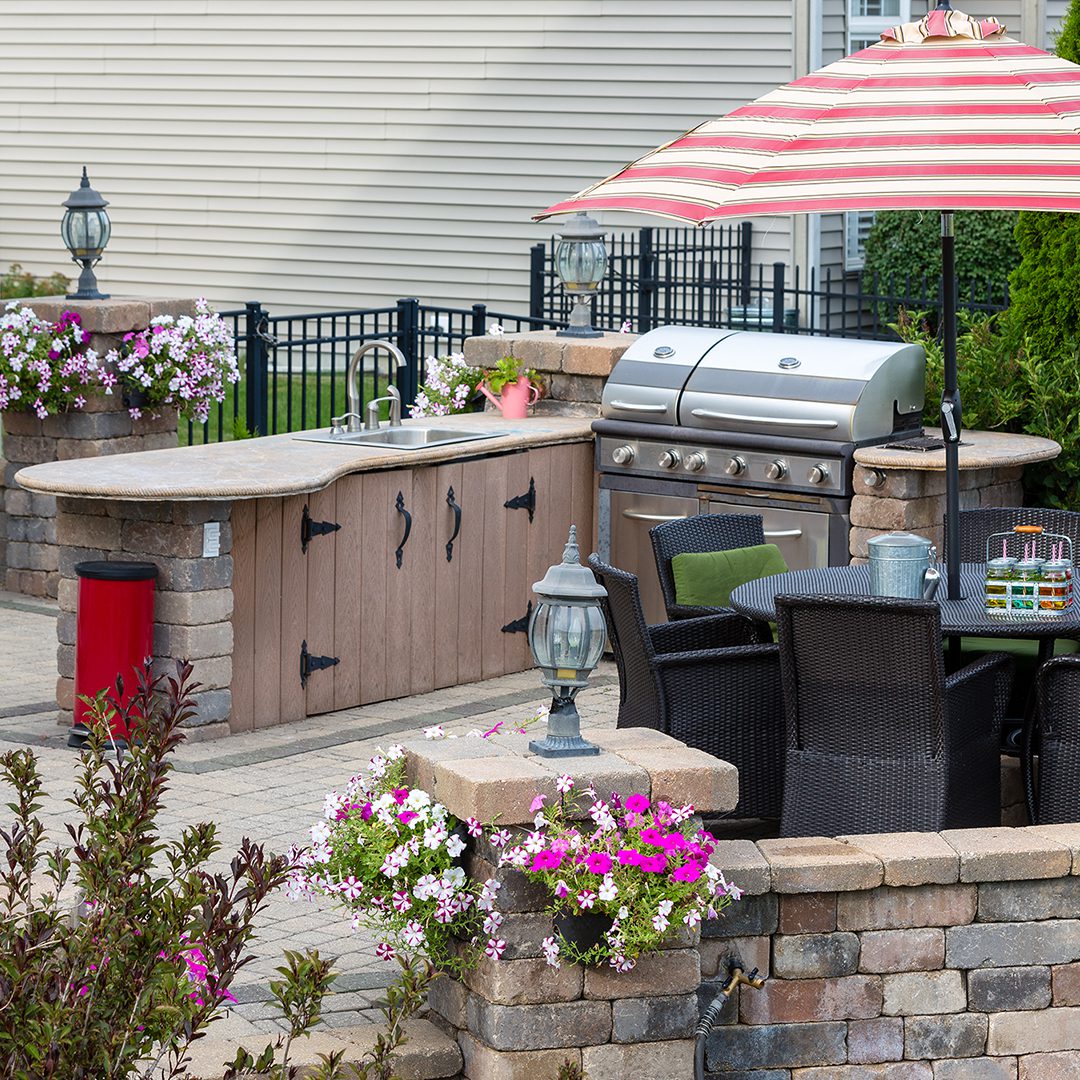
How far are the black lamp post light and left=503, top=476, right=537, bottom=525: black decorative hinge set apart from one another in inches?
101

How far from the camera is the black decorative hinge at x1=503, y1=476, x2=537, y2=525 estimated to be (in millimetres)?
9086

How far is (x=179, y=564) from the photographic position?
300 inches

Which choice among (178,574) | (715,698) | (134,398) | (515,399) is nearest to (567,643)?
(715,698)

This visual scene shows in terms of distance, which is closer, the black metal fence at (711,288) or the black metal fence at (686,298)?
the black metal fence at (686,298)

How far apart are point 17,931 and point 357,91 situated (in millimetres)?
15243

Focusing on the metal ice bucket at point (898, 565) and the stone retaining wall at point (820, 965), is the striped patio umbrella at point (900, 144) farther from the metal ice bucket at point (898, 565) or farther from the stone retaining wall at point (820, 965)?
the stone retaining wall at point (820, 965)

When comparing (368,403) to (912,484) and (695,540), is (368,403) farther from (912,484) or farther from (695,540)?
(912,484)

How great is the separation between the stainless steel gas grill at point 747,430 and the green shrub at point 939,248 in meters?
6.45

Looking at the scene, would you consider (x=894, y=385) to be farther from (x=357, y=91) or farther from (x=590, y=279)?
(x=357, y=91)

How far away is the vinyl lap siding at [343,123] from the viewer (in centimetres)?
1647

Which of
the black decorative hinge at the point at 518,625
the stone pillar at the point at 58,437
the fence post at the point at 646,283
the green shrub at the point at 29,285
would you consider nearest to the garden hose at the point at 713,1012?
the black decorative hinge at the point at 518,625

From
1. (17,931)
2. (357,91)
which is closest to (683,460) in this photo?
(17,931)

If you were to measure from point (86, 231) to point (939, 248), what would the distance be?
7.51 m

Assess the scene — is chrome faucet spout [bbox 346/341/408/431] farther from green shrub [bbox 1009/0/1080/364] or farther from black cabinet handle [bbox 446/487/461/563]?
green shrub [bbox 1009/0/1080/364]
